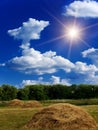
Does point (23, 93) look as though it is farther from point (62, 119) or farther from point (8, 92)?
point (62, 119)

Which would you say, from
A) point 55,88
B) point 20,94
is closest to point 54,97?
point 55,88

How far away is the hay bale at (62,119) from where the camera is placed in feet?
95.3

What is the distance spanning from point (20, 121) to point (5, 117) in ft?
11.9

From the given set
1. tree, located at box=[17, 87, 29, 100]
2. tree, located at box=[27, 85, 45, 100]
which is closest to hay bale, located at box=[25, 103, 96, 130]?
tree, located at box=[17, 87, 29, 100]

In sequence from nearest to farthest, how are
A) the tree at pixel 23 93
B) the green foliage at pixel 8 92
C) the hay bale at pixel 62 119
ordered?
the hay bale at pixel 62 119 → the green foliage at pixel 8 92 → the tree at pixel 23 93

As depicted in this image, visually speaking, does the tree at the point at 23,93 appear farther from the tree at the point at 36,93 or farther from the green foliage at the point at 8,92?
the tree at the point at 36,93

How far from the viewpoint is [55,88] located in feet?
465

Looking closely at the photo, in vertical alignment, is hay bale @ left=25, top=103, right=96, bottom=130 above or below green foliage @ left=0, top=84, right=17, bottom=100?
below

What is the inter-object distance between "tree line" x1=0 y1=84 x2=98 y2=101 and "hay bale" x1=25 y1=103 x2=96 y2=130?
3839 inches

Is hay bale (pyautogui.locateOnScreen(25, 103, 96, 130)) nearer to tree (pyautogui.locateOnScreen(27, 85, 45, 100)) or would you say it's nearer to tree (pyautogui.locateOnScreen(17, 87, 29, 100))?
tree (pyautogui.locateOnScreen(17, 87, 29, 100))

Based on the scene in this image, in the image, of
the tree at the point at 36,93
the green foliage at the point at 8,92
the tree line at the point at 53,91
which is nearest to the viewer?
the green foliage at the point at 8,92

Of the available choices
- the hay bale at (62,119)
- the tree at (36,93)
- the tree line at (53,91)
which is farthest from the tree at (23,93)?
the hay bale at (62,119)

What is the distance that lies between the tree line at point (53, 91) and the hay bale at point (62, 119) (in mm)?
97501

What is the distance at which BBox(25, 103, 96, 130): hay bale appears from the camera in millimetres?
29062
